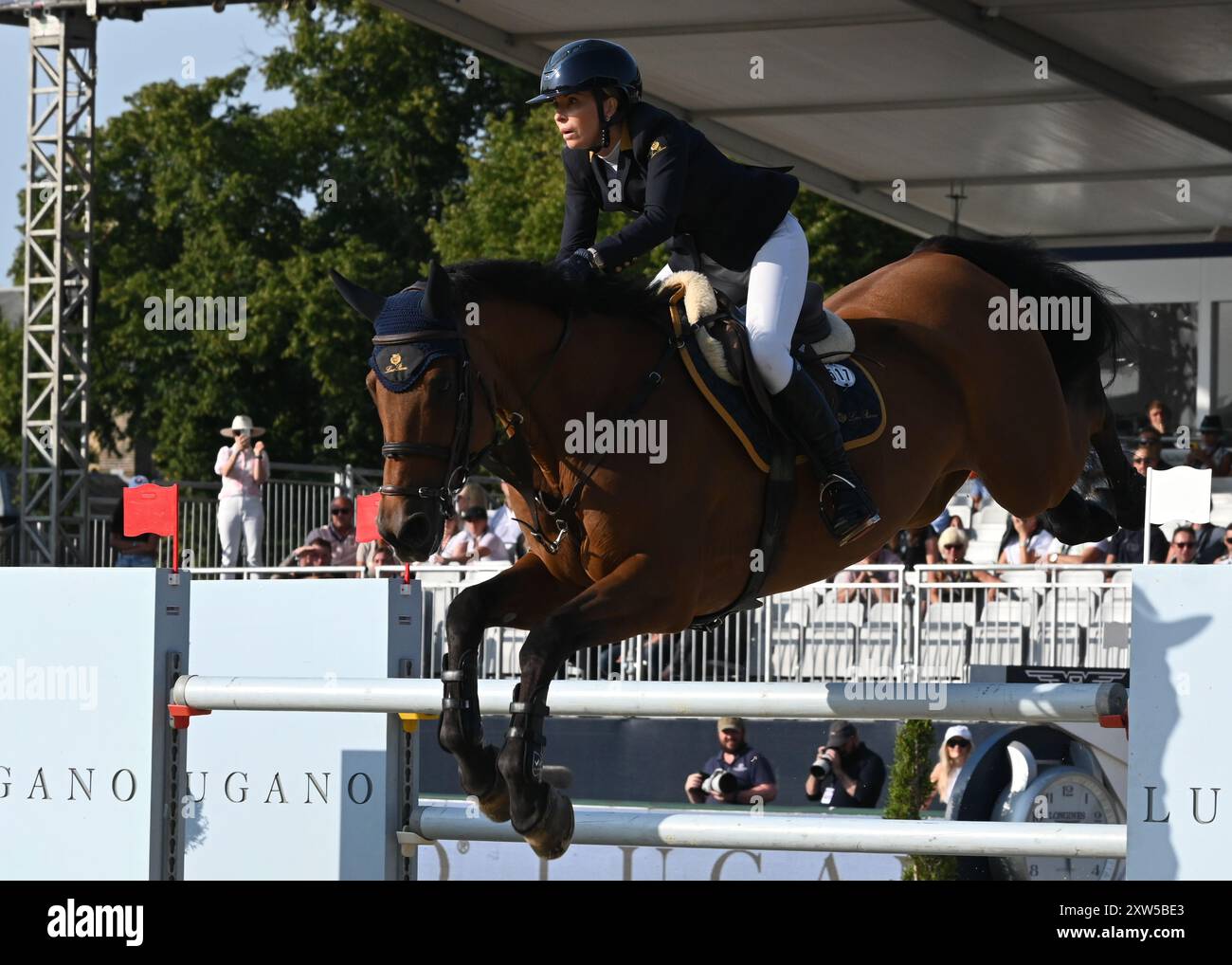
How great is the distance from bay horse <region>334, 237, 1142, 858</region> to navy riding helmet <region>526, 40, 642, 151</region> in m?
0.49

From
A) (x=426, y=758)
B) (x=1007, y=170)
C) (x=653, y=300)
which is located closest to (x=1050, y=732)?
(x=426, y=758)

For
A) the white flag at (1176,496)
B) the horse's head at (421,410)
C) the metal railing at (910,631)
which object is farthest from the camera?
the metal railing at (910,631)

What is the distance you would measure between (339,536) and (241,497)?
3.76 feet

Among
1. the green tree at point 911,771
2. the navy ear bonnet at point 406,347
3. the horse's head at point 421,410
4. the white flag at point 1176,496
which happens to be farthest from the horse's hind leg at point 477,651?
the green tree at point 911,771

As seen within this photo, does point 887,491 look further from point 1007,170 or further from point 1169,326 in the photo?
point 1169,326

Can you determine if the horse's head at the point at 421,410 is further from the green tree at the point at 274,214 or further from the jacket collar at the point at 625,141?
the green tree at the point at 274,214

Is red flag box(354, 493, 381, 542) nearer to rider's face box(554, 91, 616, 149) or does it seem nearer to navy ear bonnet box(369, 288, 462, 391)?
navy ear bonnet box(369, 288, 462, 391)

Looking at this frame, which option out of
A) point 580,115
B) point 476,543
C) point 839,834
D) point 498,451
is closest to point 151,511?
point 498,451

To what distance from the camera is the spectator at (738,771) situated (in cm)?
923

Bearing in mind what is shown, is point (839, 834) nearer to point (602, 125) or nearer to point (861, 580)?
point (602, 125)

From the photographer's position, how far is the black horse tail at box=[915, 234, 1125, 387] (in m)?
6.29

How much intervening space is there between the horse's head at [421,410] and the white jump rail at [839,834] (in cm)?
108
